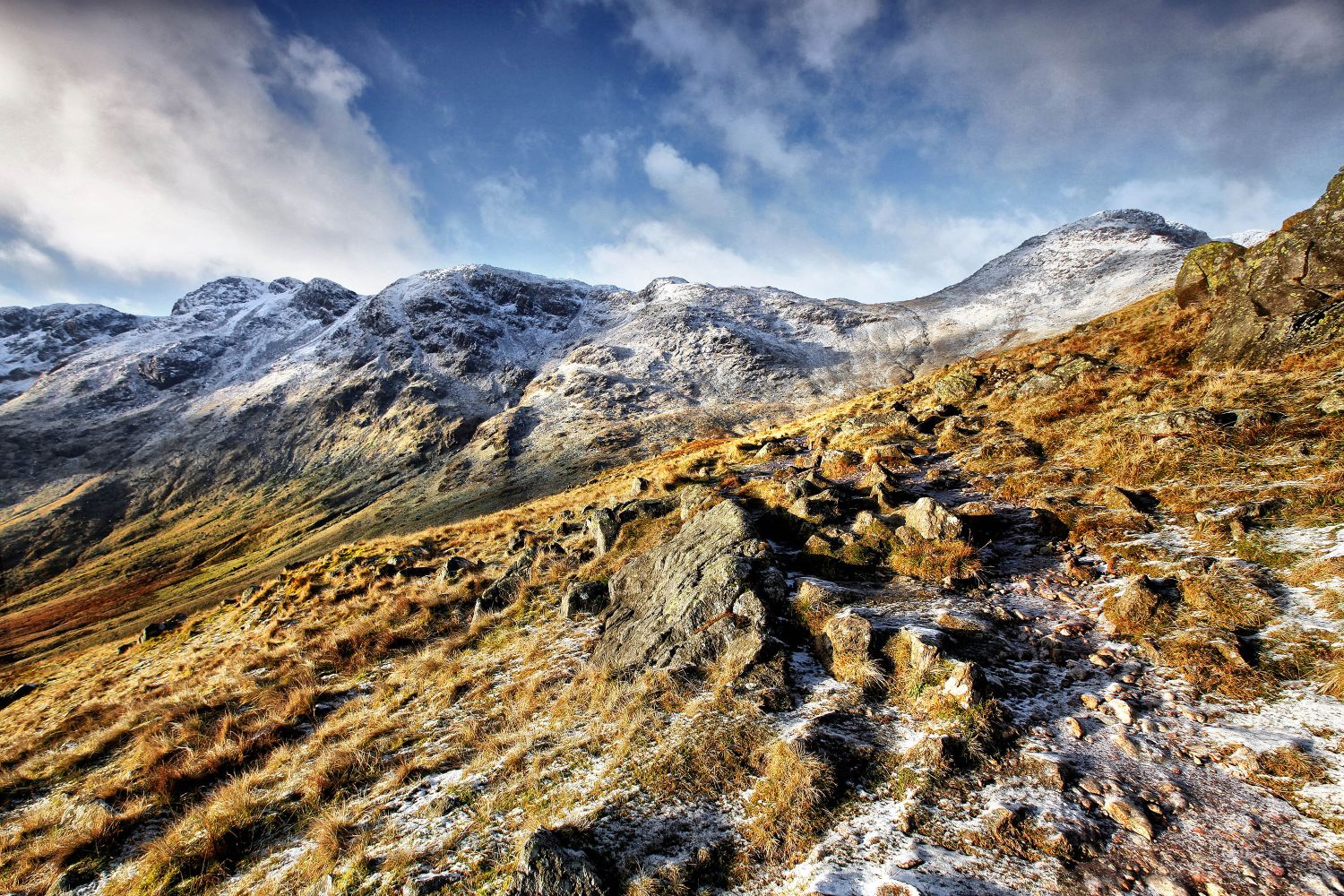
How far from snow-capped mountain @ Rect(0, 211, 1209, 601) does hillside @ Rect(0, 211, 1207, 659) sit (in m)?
0.66

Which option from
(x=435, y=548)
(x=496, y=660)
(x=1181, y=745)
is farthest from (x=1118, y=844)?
(x=435, y=548)

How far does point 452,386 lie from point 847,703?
137 m

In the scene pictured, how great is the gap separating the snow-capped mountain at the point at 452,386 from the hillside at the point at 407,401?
0.66 meters

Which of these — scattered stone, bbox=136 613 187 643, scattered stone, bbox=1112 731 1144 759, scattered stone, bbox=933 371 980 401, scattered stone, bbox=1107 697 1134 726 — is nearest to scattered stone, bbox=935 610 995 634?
scattered stone, bbox=1107 697 1134 726

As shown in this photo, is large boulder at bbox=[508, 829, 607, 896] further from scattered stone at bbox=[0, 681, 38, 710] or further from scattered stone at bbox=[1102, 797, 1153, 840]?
scattered stone at bbox=[0, 681, 38, 710]

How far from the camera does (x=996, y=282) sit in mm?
133125

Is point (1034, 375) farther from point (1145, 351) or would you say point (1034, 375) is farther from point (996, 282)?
point (996, 282)

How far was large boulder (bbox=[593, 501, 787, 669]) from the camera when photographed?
27.8ft

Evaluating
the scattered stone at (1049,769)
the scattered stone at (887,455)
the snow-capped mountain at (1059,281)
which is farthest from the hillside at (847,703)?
the snow-capped mountain at (1059,281)

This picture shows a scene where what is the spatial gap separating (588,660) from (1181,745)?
8.40 m

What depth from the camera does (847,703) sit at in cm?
668

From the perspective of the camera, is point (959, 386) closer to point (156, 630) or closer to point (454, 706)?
point (454, 706)

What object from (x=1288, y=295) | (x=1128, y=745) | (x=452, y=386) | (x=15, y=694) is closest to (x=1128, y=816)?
(x=1128, y=745)

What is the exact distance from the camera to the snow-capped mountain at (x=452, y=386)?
3782 inches
